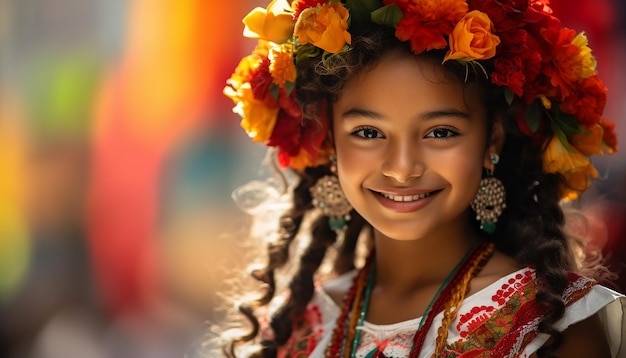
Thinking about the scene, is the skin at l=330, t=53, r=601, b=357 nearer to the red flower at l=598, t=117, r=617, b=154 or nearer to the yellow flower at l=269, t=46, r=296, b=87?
the yellow flower at l=269, t=46, r=296, b=87

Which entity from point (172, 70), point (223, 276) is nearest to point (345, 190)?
point (223, 276)

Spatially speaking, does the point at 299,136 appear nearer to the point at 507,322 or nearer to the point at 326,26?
the point at 326,26

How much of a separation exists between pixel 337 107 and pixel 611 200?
4.64 feet

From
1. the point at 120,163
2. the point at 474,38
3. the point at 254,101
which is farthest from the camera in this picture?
the point at 120,163

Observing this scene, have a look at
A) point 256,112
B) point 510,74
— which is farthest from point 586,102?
point 256,112

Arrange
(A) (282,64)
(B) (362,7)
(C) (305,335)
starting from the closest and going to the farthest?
(B) (362,7)
(A) (282,64)
(C) (305,335)

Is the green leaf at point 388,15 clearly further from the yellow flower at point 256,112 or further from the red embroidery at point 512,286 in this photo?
the red embroidery at point 512,286

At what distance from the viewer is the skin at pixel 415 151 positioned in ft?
7.36

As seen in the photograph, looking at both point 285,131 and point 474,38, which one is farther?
point 285,131

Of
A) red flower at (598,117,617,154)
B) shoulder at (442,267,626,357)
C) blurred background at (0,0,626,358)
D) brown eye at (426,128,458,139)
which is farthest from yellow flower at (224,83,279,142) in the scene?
blurred background at (0,0,626,358)

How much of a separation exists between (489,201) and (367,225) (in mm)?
476

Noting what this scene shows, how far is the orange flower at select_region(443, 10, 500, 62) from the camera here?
215cm

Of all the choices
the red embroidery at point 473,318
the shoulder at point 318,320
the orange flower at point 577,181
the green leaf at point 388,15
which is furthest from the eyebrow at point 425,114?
the shoulder at point 318,320

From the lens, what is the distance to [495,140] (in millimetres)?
2387
